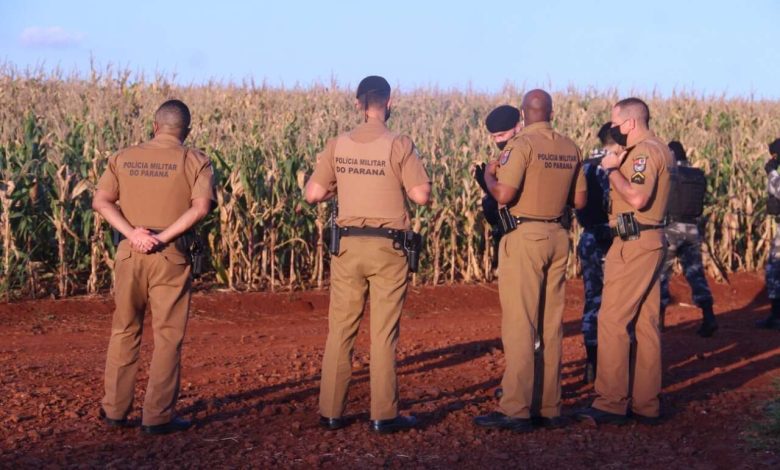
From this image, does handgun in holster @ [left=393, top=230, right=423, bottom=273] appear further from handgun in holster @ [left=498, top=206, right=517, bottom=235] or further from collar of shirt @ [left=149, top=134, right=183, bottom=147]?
collar of shirt @ [left=149, top=134, right=183, bottom=147]

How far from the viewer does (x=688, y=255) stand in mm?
10344

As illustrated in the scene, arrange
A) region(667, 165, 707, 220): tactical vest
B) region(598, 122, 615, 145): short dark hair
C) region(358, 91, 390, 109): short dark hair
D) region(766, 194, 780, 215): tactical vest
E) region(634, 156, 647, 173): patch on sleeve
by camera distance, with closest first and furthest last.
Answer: region(358, 91, 390, 109): short dark hair
region(634, 156, 647, 173): patch on sleeve
region(598, 122, 615, 145): short dark hair
region(667, 165, 707, 220): tactical vest
region(766, 194, 780, 215): tactical vest

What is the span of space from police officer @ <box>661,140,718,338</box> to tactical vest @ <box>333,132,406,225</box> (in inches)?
156

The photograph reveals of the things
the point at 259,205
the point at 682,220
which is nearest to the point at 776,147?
the point at 682,220

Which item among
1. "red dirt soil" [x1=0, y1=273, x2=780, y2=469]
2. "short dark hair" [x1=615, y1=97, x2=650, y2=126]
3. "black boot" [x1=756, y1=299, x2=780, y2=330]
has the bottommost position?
"red dirt soil" [x1=0, y1=273, x2=780, y2=469]

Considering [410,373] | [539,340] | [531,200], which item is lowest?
[410,373]

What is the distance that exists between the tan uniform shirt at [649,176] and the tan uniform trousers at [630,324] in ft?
0.46

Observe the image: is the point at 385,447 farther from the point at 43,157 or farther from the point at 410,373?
the point at 43,157

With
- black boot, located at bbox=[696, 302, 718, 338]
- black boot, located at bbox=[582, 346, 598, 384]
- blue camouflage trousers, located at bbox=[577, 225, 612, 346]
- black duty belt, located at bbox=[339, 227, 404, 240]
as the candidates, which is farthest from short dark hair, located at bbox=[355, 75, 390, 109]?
black boot, located at bbox=[696, 302, 718, 338]

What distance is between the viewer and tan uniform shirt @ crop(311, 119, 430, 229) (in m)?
6.03

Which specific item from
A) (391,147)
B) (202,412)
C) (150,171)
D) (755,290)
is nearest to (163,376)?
(202,412)

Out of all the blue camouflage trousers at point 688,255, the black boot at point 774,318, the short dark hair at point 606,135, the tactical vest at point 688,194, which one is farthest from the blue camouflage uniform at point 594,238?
the black boot at point 774,318

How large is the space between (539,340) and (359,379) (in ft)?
6.60

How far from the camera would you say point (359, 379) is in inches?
314
